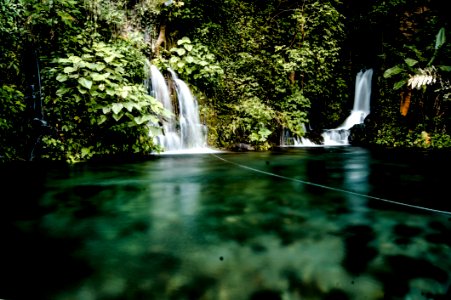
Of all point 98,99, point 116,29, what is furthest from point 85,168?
point 116,29

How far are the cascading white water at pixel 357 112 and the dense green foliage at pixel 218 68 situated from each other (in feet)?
1.08

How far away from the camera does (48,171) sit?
6.01 meters

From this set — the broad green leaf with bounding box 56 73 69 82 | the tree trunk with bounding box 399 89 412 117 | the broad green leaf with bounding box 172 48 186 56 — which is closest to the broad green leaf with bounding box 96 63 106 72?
the broad green leaf with bounding box 56 73 69 82

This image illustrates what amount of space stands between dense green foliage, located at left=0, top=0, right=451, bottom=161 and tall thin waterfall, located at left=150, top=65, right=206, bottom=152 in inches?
15.0

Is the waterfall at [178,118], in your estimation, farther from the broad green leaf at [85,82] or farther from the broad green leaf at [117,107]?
the broad green leaf at [85,82]

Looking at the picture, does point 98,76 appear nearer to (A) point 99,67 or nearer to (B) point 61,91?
Answer: (A) point 99,67

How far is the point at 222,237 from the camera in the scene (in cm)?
282

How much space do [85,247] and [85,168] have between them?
4150 mm

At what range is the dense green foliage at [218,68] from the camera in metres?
6.75

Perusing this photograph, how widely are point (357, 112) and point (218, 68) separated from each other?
717 centimetres

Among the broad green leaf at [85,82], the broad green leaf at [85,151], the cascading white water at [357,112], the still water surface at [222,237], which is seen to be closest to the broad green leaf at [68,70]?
the broad green leaf at [85,82]

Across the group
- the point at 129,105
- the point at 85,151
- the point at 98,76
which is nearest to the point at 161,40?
the point at 98,76

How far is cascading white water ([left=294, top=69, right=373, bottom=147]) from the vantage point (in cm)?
1284

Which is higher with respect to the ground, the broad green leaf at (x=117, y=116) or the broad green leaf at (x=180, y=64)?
the broad green leaf at (x=180, y=64)
